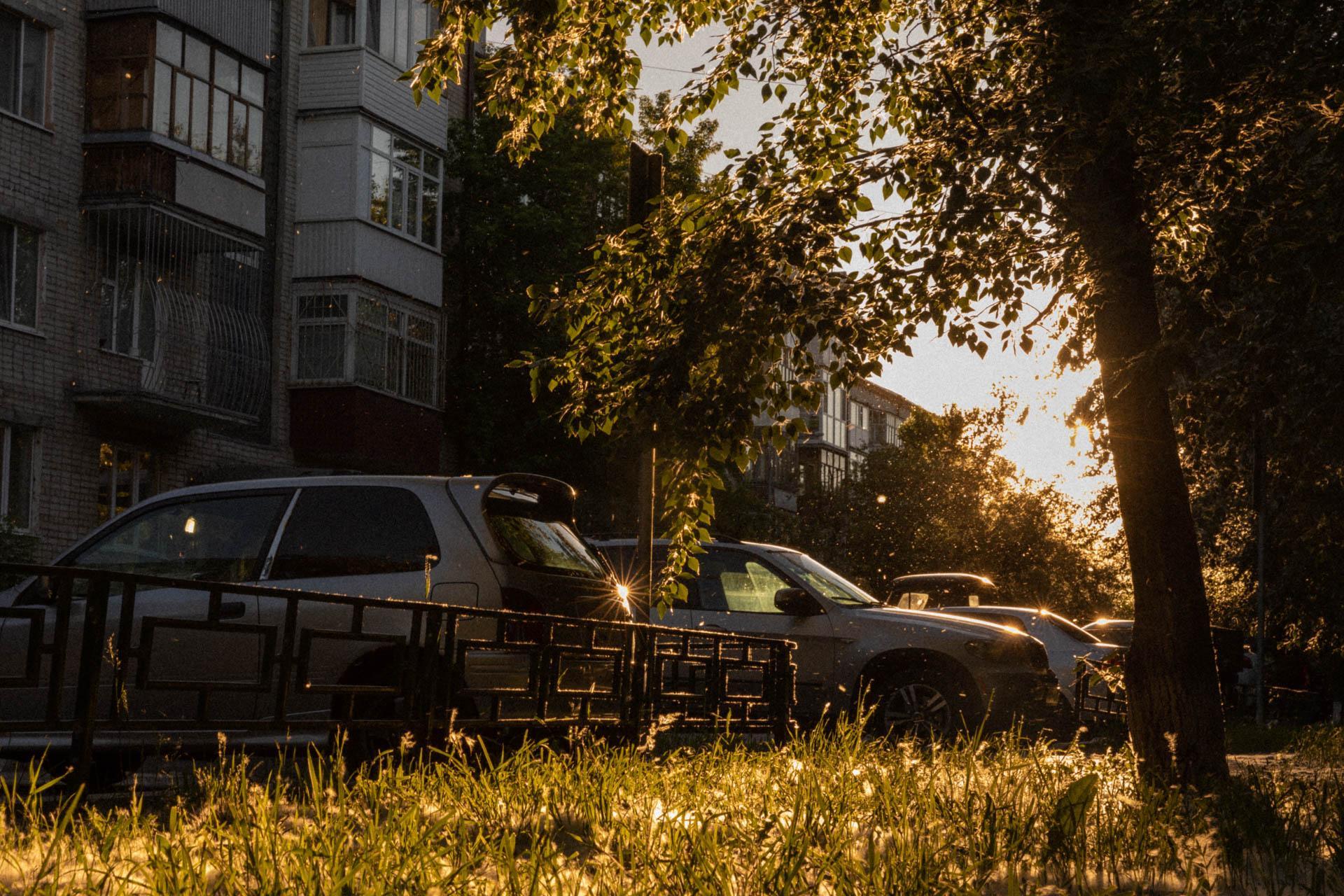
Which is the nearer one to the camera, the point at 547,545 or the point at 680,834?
the point at 680,834

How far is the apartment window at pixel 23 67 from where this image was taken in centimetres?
2323

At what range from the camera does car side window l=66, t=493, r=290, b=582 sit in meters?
9.53

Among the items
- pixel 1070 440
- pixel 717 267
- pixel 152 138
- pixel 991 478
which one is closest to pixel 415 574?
pixel 717 267

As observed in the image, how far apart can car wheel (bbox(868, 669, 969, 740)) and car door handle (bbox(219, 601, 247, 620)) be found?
6.18m

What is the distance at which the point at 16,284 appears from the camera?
23.1 metres

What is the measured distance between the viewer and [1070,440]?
11328mm

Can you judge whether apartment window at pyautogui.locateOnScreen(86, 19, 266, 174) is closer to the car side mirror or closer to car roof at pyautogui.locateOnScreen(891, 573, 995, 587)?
car roof at pyautogui.locateOnScreen(891, 573, 995, 587)

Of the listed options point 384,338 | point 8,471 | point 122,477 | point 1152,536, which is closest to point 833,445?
point 384,338

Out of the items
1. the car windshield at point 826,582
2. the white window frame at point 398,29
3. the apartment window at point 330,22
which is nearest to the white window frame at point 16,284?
the white window frame at point 398,29

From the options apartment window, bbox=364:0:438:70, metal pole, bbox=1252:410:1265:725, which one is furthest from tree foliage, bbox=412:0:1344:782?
apartment window, bbox=364:0:438:70

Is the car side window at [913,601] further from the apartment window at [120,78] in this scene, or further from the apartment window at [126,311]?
the apartment window at [120,78]

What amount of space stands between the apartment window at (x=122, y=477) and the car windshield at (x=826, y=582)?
1286cm

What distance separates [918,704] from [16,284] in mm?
15217

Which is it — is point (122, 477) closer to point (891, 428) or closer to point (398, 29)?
point (398, 29)
